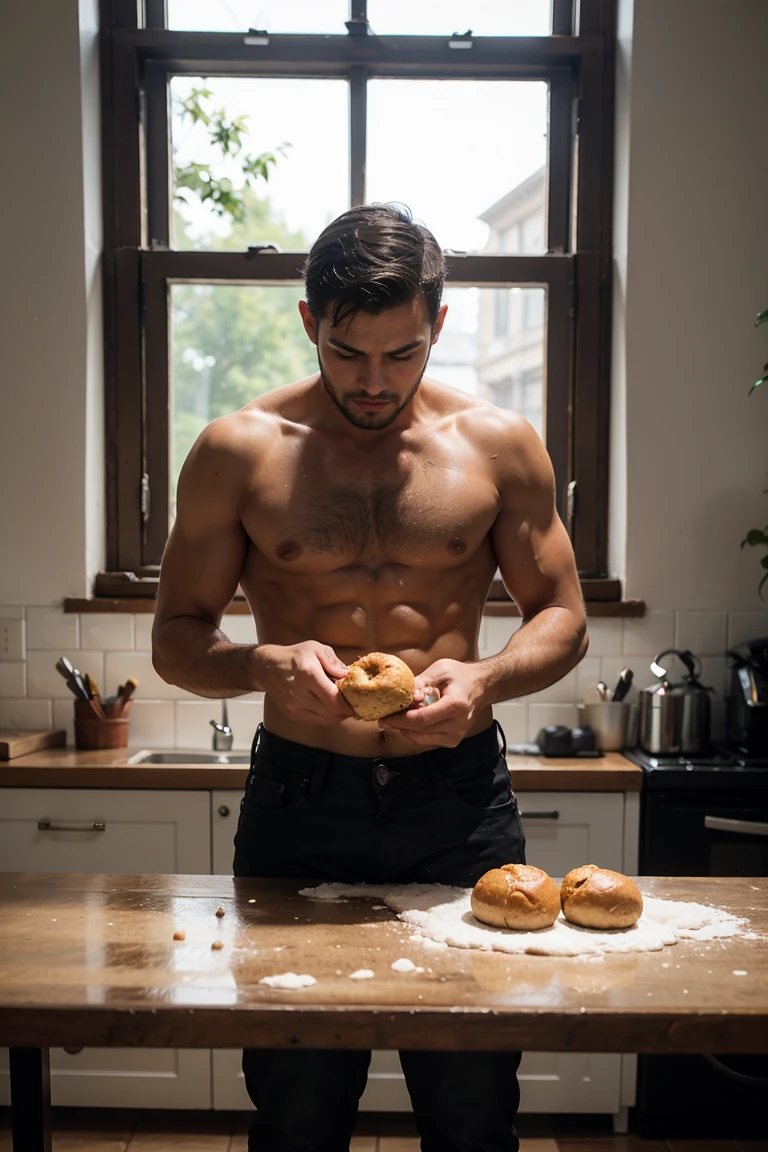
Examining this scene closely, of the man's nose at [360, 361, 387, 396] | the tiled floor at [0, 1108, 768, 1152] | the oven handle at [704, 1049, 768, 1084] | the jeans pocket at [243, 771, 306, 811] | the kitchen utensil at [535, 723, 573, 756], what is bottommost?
the tiled floor at [0, 1108, 768, 1152]

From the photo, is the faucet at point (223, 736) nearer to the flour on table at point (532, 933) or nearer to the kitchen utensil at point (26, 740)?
the kitchen utensil at point (26, 740)

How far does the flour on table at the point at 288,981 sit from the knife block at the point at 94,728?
5.98 feet

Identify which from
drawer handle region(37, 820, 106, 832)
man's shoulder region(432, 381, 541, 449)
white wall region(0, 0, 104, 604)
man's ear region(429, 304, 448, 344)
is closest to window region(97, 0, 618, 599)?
white wall region(0, 0, 104, 604)

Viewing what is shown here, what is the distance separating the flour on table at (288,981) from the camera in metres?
1.35

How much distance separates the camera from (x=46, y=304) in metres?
3.22

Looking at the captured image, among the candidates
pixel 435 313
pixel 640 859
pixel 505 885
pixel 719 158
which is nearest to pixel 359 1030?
pixel 505 885

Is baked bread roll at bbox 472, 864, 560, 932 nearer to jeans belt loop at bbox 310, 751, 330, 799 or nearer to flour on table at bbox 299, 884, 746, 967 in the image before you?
flour on table at bbox 299, 884, 746, 967

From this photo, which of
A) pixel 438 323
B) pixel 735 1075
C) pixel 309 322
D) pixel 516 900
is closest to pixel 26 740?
pixel 309 322

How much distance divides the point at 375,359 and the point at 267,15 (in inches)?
81.9

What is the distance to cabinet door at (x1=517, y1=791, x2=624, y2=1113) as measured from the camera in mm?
2750

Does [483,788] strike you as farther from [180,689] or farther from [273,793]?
[180,689]

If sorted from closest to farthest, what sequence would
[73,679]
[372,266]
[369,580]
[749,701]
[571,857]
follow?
[372,266] < [369,580] < [571,857] < [749,701] < [73,679]

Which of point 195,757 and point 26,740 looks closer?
point 26,740

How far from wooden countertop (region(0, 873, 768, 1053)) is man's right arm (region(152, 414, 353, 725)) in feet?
1.40
